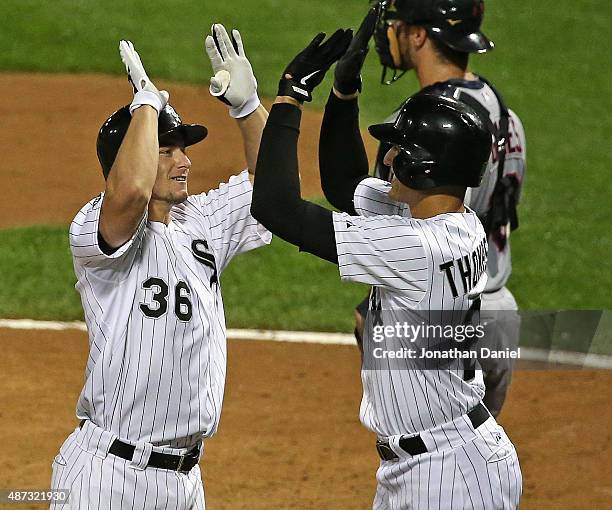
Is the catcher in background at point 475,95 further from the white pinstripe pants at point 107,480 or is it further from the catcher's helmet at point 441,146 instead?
the white pinstripe pants at point 107,480

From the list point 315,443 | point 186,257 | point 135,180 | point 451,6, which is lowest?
point 315,443

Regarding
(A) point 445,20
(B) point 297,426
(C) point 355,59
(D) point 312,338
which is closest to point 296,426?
(B) point 297,426

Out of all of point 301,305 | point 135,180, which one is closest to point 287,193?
point 135,180

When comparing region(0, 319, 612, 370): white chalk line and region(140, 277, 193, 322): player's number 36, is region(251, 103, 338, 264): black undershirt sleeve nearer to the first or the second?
Answer: region(140, 277, 193, 322): player's number 36

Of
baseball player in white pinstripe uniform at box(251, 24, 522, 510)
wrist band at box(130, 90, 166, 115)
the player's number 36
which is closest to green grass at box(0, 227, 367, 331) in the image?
the player's number 36

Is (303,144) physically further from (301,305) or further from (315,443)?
(315,443)

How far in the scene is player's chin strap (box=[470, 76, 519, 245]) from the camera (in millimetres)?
5524

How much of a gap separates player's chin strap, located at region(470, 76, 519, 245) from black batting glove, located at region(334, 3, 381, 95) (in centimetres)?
128

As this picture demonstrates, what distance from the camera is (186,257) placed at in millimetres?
4359

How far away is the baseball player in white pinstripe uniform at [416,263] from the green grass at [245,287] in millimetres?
4790

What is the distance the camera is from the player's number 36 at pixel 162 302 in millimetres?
4199

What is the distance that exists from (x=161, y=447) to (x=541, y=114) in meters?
11.1

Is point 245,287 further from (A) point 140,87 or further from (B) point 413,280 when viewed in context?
(B) point 413,280

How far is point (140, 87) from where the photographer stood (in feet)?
14.0
